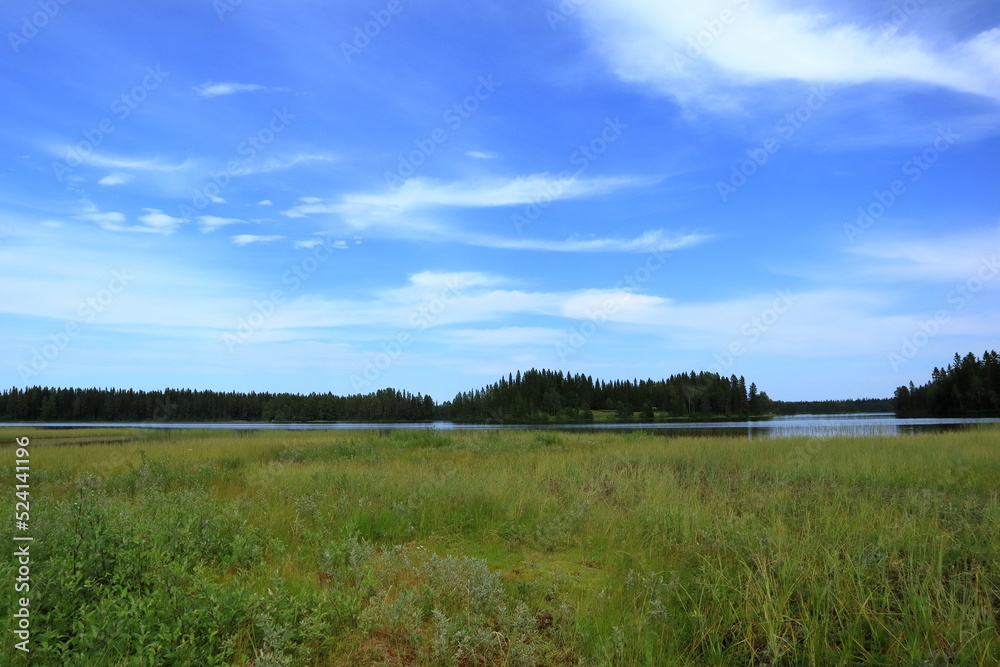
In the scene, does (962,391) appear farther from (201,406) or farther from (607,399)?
(201,406)

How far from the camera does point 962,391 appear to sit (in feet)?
293

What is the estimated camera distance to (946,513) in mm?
8242

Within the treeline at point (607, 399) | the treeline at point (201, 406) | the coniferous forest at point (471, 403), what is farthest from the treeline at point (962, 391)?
the treeline at point (201, 406)

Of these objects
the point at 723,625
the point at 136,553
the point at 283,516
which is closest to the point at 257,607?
the point at 136,553

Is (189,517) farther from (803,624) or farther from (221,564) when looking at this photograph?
(803,624)

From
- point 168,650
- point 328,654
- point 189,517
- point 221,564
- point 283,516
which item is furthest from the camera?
point 283,516

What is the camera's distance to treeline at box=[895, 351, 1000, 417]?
8219cm

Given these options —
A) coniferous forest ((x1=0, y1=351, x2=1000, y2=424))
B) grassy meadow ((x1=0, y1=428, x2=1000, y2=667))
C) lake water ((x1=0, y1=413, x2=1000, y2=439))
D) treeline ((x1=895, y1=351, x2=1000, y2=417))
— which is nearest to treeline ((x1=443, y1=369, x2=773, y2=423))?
coniferous forest ((x1=0, y1=351, x2=1000, y2=424))

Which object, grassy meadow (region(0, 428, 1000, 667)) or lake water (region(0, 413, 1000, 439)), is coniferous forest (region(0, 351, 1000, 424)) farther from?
grassy meadow (region(0, 428, 1000, 667))

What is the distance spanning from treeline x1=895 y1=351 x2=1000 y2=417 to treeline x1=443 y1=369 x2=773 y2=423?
113ft

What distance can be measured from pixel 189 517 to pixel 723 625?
6.38 meters

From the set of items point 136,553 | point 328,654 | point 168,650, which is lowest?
point 328,654

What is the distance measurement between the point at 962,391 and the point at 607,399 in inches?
3151

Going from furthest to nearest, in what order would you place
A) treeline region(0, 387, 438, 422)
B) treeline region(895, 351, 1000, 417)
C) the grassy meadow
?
treeline region(0, 387, 438, 422) < treeline region(895, 351, 1000, 417) < the grassy meadow
